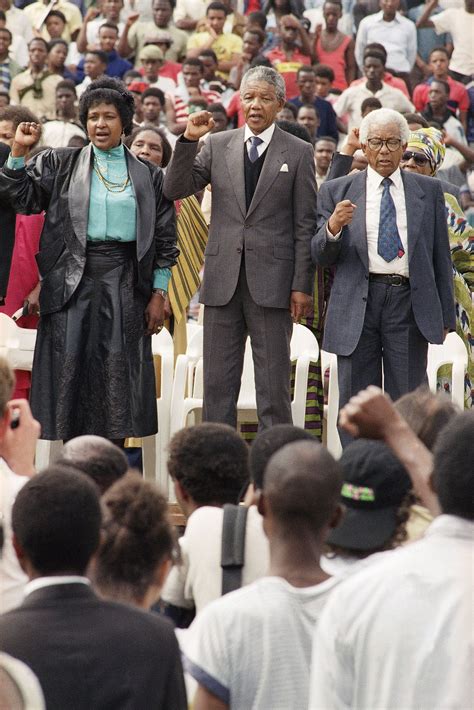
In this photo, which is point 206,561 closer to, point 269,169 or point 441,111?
point 269,169

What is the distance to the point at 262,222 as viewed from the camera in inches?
271

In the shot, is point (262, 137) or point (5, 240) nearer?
point (5, 240)

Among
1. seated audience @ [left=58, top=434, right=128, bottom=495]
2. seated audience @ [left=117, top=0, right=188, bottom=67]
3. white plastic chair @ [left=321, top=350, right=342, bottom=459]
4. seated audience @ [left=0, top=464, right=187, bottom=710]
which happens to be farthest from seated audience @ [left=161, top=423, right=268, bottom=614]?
seated audience @ [left=117, top=0, right=188, bottom=67]

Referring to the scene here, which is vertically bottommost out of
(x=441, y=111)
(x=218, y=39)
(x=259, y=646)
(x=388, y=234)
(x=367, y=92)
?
(x=259, y=646)

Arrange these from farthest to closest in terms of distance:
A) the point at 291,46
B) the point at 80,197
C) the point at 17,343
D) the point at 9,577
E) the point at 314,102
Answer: the point at 291,46 → the point at 314,102 → the point at 17,343 → the point at 80,197 → the point at 9,577

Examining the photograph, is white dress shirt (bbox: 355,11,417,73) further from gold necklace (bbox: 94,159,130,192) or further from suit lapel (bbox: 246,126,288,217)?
gold necklace (bbox: 94,159,130,192)

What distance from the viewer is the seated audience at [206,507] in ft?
11.7

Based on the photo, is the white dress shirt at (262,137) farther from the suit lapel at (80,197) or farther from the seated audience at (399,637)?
the seated audience at (399,637)

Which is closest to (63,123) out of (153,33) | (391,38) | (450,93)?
(153,33)

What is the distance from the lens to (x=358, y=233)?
6832 mm

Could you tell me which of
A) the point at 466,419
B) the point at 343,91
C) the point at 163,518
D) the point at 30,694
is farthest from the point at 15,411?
the point at 343,91

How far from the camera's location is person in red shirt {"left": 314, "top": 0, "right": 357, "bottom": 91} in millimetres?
14844

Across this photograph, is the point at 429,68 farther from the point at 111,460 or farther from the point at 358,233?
the point at 111,460

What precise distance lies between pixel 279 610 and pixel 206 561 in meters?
0.70
